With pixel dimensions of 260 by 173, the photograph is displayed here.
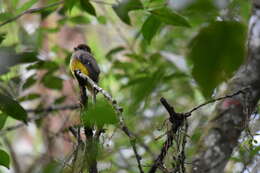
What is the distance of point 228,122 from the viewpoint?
2.24 metres

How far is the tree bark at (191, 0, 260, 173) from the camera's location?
6.91 feet

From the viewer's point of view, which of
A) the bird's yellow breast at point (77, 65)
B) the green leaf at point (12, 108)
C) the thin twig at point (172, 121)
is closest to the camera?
the thin twig at point (172, 121)

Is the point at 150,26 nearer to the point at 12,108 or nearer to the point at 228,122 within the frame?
the point at 12,108

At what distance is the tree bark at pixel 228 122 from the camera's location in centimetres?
211

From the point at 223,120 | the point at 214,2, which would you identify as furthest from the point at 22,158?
the point at 214,2

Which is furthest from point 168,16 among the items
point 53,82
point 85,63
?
point 53,82

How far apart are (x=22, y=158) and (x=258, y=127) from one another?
17.9ft

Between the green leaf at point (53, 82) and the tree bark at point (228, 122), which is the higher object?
the green leaf at point (53, 82)

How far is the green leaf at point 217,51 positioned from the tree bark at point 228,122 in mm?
1596

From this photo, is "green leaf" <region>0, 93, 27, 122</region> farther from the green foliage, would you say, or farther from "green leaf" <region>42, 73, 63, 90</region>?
"green leaf" <region>42, 73, 63, 90</region>

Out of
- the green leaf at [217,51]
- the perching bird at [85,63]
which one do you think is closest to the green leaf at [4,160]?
the green leaf at [217,51]

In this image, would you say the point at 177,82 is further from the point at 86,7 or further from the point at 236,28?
the point at 236,28

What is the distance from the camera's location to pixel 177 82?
163 inches

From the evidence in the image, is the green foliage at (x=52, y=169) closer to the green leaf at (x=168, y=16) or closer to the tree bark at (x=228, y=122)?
the green leaf at (x=168, y=16)
